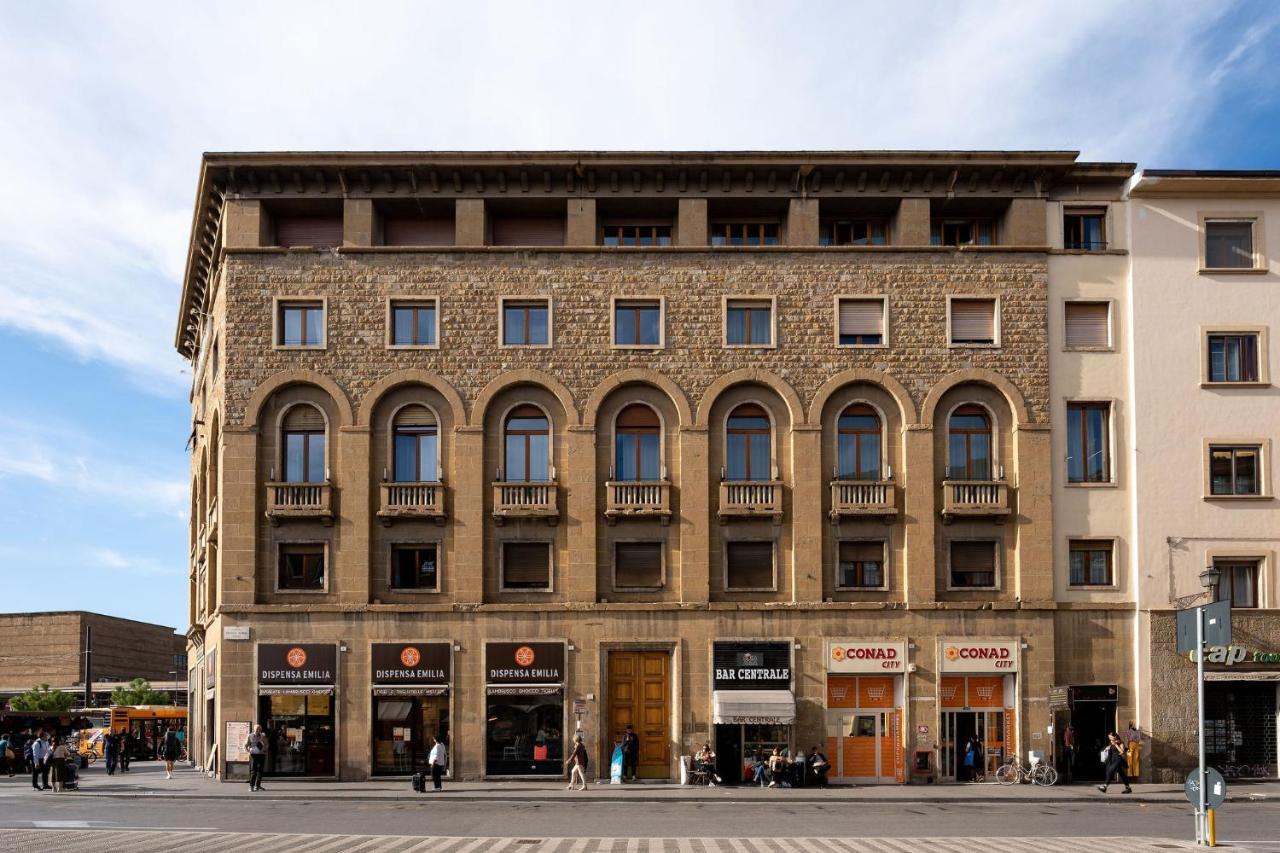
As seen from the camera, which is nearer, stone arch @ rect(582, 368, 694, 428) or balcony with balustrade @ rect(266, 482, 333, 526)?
balcony with balustrade @ rect(266, 482, 333, 526)

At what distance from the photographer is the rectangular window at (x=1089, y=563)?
1703 inches

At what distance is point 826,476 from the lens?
43.2 meters

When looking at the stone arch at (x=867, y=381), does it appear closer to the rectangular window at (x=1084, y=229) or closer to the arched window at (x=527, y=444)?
the rectangular window at (x=1084, y=229)

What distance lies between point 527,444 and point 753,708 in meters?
10.4

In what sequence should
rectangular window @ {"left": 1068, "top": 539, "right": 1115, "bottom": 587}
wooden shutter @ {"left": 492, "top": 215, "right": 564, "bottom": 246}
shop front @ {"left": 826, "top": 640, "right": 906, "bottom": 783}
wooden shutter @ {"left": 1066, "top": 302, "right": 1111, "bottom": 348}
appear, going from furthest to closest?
1. wooden shutter @ {"left": 492, "top": 215, "right": 564, "bottom": 246}
2. wooden shutter @ {"left": 1066, "top": 302, "right": 1111, "bottom": 348}
3. rectangular window @ {"left": 1068, "top": 539, "right": 1115, "bottom": 587}
4. shop front @ {"left": 826, "top": 640, "right": 906, "bottom": 783}

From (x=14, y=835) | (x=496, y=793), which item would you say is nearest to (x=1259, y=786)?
(x=496, y=793)

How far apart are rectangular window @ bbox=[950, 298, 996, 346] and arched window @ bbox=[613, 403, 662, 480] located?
967 centimetres

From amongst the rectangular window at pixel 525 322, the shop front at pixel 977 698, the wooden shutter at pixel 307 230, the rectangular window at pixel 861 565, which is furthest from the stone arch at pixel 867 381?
the wooden shutter at pixel 307 230

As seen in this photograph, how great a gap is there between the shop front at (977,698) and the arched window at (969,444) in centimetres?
503

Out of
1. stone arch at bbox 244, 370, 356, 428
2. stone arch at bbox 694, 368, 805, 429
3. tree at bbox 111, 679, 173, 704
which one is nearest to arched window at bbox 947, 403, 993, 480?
stone arch at bbox 694, 368, 805, 429

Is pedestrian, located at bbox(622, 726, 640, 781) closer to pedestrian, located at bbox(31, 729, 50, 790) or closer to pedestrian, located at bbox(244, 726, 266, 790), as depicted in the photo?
pedestrian, located at bbox(244, 726, 266, 790)

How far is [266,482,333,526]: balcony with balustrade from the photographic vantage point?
42.5 m

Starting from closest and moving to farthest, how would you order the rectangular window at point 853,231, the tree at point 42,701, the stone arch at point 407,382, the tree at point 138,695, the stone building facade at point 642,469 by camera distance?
the stone building facade at point 642,469, the stone arch at point 407,382, the rectangular window at point 853,231, the tree at point 138,695, the tree at point 42,701

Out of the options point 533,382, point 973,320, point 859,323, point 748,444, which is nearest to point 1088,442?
point 973,320
